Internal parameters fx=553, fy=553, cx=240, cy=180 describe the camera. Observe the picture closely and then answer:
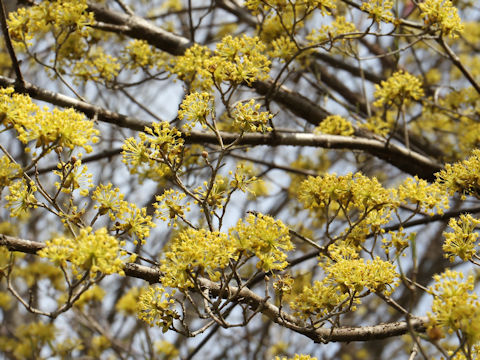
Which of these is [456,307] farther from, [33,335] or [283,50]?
[33,335]

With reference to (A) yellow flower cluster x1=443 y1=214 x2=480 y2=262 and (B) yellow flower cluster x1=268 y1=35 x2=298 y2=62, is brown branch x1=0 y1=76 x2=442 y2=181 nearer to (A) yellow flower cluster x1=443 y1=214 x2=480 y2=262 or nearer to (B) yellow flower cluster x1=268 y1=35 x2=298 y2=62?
(B) yellow flower cluster x1=268 y1=35 x2=298 y2=62

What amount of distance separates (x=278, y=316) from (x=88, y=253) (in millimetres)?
1065

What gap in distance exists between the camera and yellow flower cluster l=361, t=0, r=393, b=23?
12.6 ft

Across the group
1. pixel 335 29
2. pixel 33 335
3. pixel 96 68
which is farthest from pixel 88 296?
pixel 335 29

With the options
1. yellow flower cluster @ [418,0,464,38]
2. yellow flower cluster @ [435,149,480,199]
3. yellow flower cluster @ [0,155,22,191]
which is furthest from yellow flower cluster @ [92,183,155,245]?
yellow flower cluster @ [418,0,464,38]

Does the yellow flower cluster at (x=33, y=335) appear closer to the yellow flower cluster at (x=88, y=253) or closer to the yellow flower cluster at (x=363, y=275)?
the yellow flower cluster at (x=88, y=253)

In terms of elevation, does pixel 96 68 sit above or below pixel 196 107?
above

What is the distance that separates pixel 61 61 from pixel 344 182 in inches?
113

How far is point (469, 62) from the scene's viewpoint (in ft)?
24.1

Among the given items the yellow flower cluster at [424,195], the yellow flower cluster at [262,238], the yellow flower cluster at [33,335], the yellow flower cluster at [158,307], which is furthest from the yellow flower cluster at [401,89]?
the yellow flower cluster at [33,335]

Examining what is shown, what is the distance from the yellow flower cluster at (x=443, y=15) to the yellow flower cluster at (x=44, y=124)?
8.18ft

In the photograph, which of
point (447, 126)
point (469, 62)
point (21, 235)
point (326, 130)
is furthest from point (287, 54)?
point (21, 235)

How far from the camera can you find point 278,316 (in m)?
2.82

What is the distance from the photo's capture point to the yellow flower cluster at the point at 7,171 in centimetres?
251
